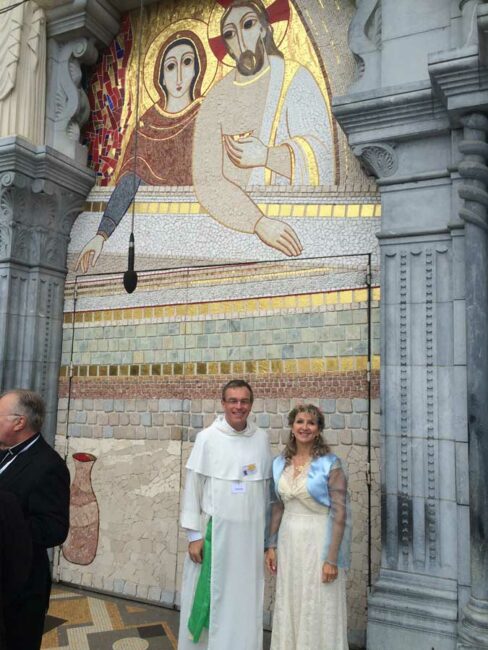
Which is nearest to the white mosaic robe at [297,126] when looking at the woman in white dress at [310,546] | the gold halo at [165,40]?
the gold halo at [165,40]

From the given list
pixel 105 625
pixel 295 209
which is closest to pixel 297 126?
pixel 295 209

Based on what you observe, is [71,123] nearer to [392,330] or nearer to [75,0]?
[75,0]

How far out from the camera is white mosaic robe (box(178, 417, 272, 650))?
335 cm

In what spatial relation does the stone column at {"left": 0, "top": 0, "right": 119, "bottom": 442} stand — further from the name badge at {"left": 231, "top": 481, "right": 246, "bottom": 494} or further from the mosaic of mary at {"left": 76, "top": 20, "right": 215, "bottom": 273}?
the name badge at {"left": 231, "top": 481, "right": 246, "bottom": 494}

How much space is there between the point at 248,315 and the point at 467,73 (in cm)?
215

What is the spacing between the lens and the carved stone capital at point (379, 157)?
389 cm

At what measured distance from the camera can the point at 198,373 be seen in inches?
187

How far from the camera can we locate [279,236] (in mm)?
4539

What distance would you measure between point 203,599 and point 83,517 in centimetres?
206

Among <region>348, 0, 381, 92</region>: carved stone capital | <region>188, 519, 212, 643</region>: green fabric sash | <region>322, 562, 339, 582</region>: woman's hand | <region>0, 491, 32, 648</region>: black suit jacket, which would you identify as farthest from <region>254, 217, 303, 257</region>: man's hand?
<region>0, 491, 32, 648</region>: black suit jacket

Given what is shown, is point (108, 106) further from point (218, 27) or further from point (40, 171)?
point (218, 27)

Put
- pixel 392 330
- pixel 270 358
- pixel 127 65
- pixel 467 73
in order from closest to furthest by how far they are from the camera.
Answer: pixel 467 73
pixel 392 330
pixel 270 358
pixel 127 65

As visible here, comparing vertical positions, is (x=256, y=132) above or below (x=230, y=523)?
above

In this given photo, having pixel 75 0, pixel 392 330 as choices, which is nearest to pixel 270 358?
pixel 392 330
